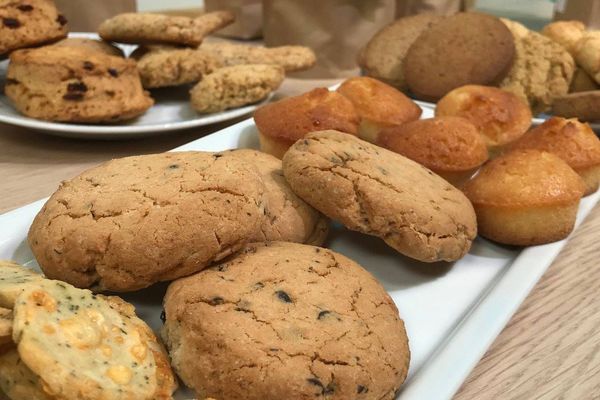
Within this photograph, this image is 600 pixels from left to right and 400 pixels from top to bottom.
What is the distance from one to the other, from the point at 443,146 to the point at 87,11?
174 cm

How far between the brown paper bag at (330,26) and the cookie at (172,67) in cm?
69

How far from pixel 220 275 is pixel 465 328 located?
1.16 feet

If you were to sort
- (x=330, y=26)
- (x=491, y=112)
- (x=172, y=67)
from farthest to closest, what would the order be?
(x=330, y=26) → (x=172, y=67) → (x=491, y=112)

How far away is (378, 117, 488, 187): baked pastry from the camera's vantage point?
4.04ft

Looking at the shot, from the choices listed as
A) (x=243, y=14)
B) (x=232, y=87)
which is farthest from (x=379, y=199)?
(x=243, y=14)

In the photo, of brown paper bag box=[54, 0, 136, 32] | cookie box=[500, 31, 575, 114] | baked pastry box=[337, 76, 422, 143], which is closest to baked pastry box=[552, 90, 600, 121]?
cookie box=[500, 31, 575, 114]

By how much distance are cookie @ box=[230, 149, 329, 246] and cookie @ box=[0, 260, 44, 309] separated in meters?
0.32

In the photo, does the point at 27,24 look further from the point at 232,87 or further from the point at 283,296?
the point at 283,296

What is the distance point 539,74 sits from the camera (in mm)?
1807

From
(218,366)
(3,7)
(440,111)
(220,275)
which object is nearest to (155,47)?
(3,7)

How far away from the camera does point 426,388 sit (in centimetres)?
71

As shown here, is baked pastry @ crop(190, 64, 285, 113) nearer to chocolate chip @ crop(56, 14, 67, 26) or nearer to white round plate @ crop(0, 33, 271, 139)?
white round plate @ crop(0, 33, 271, 139)

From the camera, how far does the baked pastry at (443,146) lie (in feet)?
4.04

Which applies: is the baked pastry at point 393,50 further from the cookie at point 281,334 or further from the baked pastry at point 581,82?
the cookie at point 281,334
